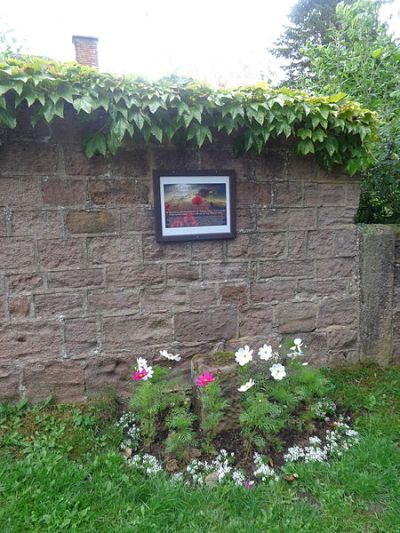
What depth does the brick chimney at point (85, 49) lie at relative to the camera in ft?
→ 24.6

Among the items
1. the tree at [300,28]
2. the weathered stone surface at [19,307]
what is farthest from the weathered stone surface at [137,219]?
the tree at [300,28]

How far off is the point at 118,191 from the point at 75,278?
626mm

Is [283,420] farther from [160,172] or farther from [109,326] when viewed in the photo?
[160,172]

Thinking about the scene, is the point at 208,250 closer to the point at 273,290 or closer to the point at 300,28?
the point at 273,290

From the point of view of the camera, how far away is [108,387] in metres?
2.63

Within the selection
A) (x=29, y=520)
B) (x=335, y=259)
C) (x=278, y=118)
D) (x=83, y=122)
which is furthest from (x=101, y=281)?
(x=335, y=259)

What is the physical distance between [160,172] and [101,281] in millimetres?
814

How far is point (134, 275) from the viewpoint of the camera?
8.42 feet

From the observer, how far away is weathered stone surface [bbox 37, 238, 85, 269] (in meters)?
2.38

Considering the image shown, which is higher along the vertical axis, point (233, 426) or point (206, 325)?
point (206, 325)

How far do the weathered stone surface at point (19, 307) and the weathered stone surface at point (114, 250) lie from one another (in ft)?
1.53

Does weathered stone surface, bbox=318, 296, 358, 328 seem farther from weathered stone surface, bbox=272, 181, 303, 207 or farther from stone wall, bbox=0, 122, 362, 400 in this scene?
weathered stone surface, bbox=272, 181, 303, 207

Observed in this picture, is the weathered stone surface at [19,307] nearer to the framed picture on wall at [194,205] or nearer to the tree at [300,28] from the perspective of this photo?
the framed picture on wall at [194,205]

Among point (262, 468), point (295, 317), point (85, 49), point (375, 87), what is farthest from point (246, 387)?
point (85, 49)
